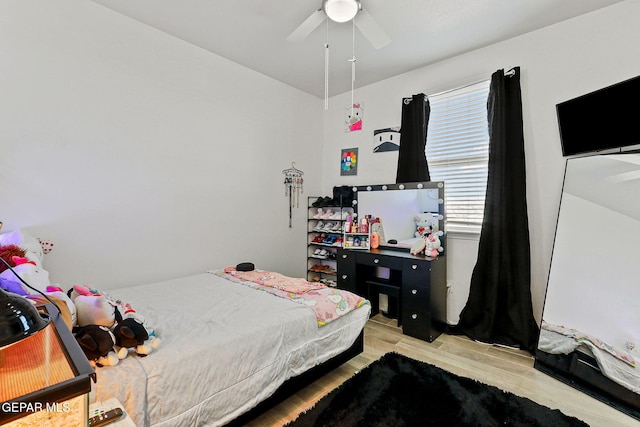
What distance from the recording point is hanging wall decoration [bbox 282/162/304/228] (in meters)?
3.81

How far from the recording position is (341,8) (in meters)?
2.08

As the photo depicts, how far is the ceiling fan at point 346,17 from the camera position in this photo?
200 cm

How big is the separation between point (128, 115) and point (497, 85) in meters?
3.22

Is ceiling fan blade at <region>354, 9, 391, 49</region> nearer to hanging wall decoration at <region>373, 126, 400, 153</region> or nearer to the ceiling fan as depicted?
the ceiling fan

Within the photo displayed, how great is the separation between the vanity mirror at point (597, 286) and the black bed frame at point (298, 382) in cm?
144

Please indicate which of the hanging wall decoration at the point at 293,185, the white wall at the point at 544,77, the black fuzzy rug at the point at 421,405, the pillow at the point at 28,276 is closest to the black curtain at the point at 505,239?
the white wall at the point at 544,77

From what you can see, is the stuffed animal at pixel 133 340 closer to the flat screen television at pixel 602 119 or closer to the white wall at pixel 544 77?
the white wall at pixel 544 77

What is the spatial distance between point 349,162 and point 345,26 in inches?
67.5

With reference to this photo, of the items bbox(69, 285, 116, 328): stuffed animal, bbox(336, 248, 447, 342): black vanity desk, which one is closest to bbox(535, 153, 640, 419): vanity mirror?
bbox(336, 248, 447, 342): black vanity desk

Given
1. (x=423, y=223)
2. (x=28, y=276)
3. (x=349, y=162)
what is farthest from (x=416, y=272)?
(x=28, y=276)

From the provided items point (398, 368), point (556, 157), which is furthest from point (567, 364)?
point (556, 157)

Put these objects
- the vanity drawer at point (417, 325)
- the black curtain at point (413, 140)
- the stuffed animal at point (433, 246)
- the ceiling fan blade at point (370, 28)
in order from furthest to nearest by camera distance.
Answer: the black curtain at point (413, 140) → the stuffed animal at point (433, 246) → the vanity drawer at point (417, 325) → the ceiling fan blade at point (370, 28)

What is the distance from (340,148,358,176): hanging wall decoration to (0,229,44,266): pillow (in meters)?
3.09

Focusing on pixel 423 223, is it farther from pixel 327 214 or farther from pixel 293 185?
pixel 293 185
